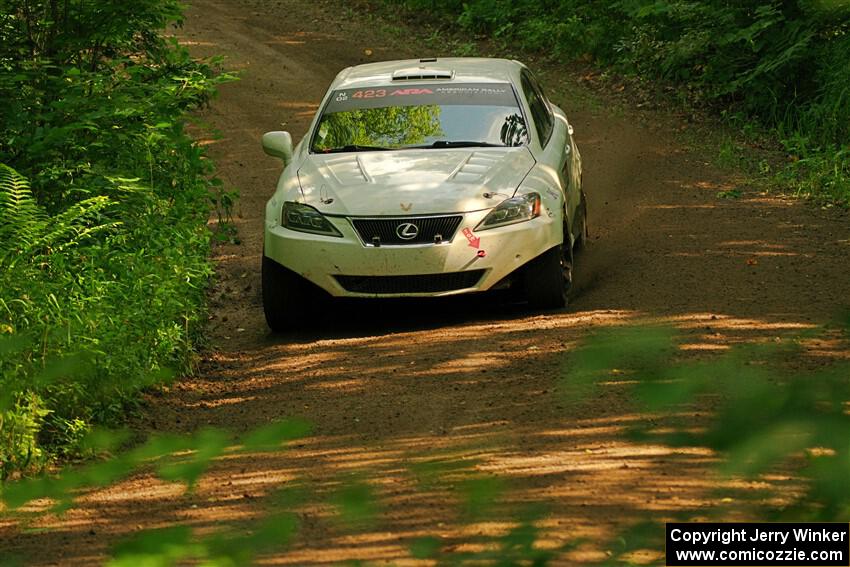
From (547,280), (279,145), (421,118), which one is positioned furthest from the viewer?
(421,118)

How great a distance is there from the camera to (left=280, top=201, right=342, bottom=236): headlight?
852 cm

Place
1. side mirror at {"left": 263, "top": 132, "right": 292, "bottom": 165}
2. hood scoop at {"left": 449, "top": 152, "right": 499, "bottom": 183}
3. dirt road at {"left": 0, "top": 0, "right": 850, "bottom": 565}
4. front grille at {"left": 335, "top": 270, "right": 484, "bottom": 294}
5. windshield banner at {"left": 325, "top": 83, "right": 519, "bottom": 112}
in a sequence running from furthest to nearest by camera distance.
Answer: windshield banner at {"left": 325, "top": 83, "right": 519, "bottom": 112}, side mirror at {"left": 263, "top": 132, "right": 292, "bottom": 165}, hood scoop at {"left": 449, "top": 152, "right": 499, "bottom": 183}, front grille at {"left": 335, "top": 270, "right": 484, "bottom": 294}, dirt road at {"left": 0, "top": 0, "right": 850, "bottom": 565}

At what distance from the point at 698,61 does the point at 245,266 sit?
946 cm

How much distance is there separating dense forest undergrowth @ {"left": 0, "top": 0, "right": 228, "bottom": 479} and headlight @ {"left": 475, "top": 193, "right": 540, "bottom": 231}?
2.06 meters

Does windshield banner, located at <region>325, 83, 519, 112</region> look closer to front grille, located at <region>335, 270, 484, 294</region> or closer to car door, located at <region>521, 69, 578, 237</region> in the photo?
car door, located at <region>521, 69, 578, 237</region>

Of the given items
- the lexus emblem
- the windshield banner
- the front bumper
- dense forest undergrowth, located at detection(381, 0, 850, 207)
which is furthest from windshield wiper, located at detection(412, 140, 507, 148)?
dense forest undergrowth, located at detection(381, 0, 850, 207)

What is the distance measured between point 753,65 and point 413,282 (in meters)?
9.83

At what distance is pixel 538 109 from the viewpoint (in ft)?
33.2

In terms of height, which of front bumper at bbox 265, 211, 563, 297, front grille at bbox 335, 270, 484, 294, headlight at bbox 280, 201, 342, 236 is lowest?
front grille at bbox 335, 270, 484, 294

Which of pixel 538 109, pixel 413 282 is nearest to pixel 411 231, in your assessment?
pixel 413 282

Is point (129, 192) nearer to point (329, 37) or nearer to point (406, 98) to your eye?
point (406, 98)

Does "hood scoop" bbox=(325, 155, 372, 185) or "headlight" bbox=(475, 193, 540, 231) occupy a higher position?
"hood scoop" bbox=(325, 155, 372, 185)

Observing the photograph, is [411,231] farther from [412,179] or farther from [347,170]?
[347,170]

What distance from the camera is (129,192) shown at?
913 cm
